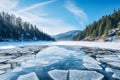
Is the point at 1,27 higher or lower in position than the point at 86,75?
higher

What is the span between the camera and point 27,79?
5.72 meters

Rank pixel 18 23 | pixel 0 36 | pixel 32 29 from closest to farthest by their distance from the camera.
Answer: pixel 0 36, pixel 18 23, pixel 32 29

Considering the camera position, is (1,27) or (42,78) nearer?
(42,78)

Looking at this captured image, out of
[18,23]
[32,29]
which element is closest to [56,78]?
[18,23]

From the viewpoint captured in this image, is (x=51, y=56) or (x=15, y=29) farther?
(x=15, y=29)

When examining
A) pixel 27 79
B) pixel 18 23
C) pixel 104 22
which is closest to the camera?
pixel 27 79

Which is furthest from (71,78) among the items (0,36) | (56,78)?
(0,36)

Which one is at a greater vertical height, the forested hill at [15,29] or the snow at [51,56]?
the forested hill at [15,29]

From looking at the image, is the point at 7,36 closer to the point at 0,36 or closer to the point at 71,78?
the point at 0,36

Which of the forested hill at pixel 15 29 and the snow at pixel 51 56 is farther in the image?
the forested hill at pixel 15 29

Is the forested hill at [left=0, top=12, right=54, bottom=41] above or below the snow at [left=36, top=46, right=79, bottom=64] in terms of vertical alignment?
above

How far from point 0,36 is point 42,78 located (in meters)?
55.0

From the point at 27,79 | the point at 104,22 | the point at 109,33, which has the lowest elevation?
the point at 27,79

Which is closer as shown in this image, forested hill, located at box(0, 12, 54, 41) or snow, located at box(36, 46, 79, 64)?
snow, located at box(36, 46, 79, 64)
